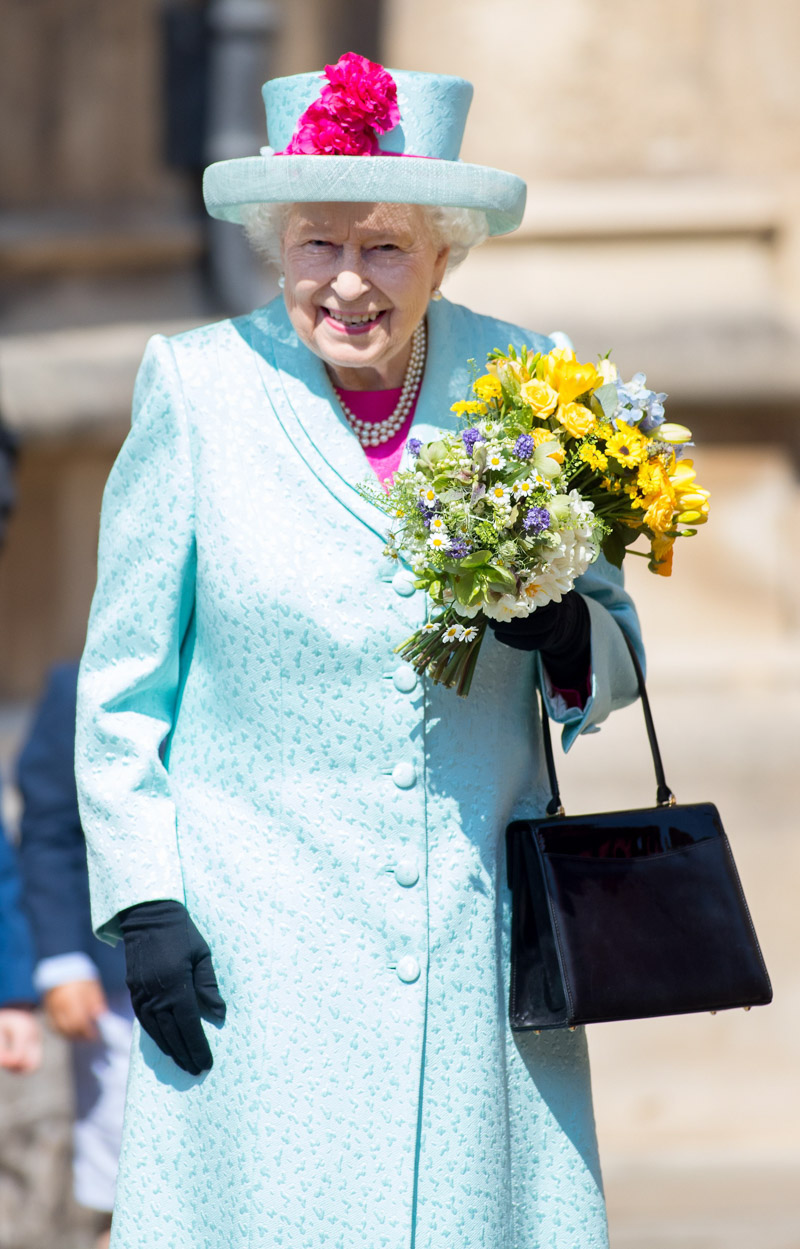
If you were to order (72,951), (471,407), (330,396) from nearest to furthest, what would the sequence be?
1. (471,407)
2. (330,396)
3. (72,951)

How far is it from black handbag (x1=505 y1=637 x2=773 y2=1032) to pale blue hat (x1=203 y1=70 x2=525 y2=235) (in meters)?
0.71

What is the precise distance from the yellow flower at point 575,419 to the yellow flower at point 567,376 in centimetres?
2

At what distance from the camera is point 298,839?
88.4 inches

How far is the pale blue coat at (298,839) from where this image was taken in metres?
2.22

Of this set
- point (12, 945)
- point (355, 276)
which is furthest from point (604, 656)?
point (12, 945)

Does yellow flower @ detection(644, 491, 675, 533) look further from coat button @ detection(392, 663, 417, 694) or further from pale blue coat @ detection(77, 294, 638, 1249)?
coat button @ detection(392, 663, 417, 694)

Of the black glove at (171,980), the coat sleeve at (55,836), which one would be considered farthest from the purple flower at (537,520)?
the coat sleeve at (55,836)

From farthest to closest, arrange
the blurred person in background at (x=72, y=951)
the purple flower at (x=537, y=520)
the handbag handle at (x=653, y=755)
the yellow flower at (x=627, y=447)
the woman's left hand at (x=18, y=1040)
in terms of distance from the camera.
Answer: the blurred person in background at (x=72, y=951) < the woman's left hand at (x=18, y=1040) < the handbag handle at (x=653, y=755) < the yellow flower at (x=627, y=447) < the purple flower at (x=537, y=520)

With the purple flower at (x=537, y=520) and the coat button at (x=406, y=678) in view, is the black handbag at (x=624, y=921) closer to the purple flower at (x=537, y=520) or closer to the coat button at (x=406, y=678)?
the coat button at (x=406, y=678)

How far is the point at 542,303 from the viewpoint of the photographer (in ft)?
14.6

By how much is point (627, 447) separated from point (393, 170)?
1.40 feet

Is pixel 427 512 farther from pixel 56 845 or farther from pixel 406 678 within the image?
pixel 56 845

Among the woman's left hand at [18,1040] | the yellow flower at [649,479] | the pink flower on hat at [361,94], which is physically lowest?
the woman's left hand at [18,1040]

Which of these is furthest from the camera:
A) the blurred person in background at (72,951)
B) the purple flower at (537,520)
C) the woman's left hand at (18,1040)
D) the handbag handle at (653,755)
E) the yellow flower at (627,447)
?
the blurred person in background at (72,951)
